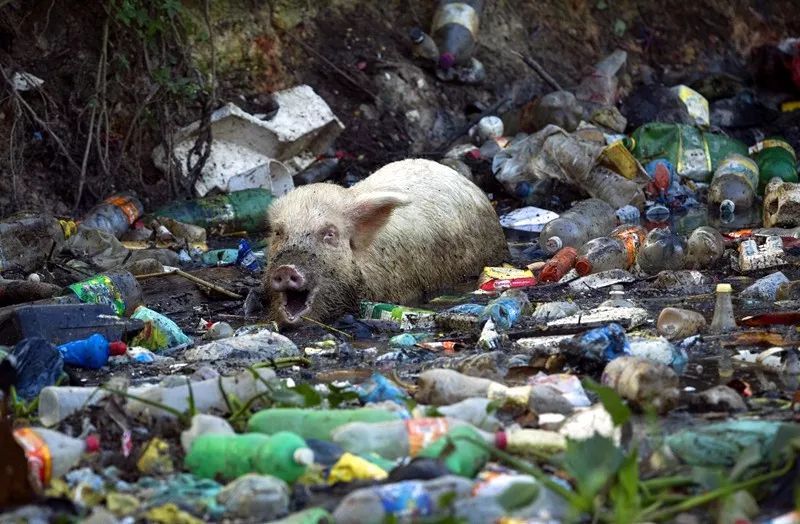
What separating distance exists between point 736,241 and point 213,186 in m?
4.40

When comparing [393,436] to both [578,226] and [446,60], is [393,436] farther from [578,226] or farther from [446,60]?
[446,60]

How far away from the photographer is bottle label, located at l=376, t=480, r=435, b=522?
316cm

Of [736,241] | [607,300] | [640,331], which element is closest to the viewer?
[640,331]

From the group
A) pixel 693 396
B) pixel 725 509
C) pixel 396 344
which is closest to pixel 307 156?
pixel 396 344

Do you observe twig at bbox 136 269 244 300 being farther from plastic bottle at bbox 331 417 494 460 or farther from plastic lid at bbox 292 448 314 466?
plastic lid at bbox 292 448 314 466

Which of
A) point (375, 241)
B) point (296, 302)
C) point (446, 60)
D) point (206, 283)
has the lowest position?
point (206, 283)

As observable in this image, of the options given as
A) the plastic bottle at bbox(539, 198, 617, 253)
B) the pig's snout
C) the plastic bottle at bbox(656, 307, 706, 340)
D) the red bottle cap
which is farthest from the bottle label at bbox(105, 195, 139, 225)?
the red bottle cap

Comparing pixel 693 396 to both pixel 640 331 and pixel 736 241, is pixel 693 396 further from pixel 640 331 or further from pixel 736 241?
pixel 736 241

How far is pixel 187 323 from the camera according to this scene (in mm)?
6805

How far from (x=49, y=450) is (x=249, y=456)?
56 cm

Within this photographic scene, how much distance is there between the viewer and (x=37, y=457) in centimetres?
353

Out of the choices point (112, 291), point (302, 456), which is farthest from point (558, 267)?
point (302, 456)

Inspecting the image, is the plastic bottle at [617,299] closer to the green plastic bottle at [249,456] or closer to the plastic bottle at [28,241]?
the green plastic bottle at [249,456]

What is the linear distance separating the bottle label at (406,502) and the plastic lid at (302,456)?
1.04 feet
